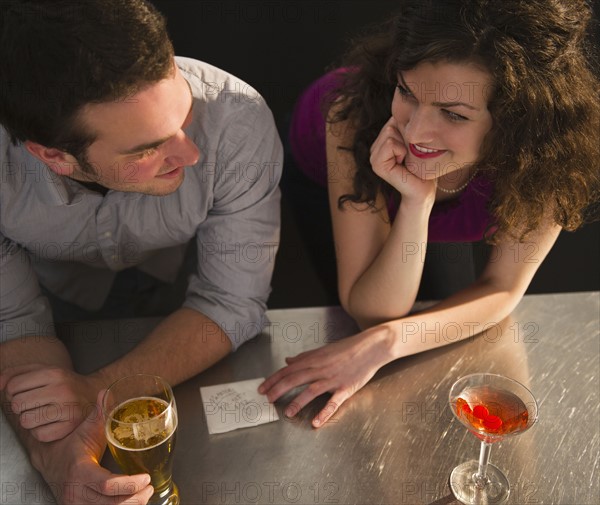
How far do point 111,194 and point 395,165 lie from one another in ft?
2.02

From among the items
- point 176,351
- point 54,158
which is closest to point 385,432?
point 176,351

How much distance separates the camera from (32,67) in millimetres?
1172

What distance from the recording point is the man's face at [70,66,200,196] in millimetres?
1272

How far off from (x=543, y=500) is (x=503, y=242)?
2.01 feet

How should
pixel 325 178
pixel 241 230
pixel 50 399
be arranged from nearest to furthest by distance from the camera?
1. pixel 50 399
2. pixel 241 230
3. pixel 325 178

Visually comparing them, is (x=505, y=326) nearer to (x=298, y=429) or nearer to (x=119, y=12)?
(x=298, y=429)

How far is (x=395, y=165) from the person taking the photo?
5.38 ft

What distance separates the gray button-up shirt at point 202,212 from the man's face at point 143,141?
0.33 ft

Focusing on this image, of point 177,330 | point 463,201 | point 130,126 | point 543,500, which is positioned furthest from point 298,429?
point 463,201

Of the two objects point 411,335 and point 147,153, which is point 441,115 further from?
point 147,153

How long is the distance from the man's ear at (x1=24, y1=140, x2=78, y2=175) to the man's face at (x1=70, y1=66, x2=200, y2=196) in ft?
0.07

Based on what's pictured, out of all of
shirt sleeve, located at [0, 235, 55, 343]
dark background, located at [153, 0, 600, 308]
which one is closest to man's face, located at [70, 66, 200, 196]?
shirt sleeve, located at [0, 235, 55, 343]

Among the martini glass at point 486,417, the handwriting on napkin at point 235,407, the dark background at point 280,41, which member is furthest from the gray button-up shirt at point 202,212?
the dark background at point 280,41

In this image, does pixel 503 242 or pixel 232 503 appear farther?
pixel 503 242
